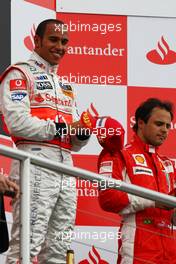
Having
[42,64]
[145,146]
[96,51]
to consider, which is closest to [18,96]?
[42,64]

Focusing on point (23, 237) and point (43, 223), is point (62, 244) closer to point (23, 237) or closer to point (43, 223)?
point (43, 223)

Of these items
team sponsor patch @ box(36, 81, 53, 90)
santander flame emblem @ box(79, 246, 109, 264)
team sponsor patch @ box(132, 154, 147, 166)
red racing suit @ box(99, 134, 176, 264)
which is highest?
team sponsor patch @ box(36, 81, 53, 90)

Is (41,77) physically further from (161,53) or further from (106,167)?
(161,53)

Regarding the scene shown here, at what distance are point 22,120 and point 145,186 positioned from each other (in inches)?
21.4

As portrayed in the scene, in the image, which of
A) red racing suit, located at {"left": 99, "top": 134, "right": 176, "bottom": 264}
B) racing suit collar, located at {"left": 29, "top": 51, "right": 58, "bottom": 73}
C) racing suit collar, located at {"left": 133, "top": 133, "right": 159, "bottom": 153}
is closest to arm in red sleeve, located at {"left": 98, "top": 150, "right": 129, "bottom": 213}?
red racing suit, located at {"left": 99, "top": 134, "right": 176, "bottom": 264}

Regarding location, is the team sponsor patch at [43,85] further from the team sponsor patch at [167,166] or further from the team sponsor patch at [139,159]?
the team sponsor patch at [167,166]

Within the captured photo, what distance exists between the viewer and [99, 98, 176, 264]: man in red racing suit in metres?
4.90

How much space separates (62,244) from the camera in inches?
194

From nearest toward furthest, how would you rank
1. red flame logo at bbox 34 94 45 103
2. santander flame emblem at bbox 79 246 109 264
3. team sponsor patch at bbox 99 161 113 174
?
1. team sponsor patch at bbox 99 161 113 174
2. red flame logo at bbox 34 94 45 103
3. santander flame emblem at bbox 79 246 109 264

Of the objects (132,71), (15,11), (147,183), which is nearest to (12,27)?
(15,11)

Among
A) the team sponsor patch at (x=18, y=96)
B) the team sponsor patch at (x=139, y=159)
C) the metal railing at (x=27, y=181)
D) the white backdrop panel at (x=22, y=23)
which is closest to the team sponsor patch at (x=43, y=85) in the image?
the team sponsor patch at (x=18, y=96)

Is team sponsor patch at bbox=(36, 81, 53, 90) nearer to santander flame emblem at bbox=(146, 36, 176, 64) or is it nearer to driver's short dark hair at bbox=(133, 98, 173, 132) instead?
driver's short dark hair at bbox=(133, 98, 173, 132)

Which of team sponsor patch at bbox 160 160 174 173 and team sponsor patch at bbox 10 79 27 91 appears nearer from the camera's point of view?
team sponsor patch at bbox 10 79 27 91

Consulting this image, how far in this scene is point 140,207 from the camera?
494 centimetres
